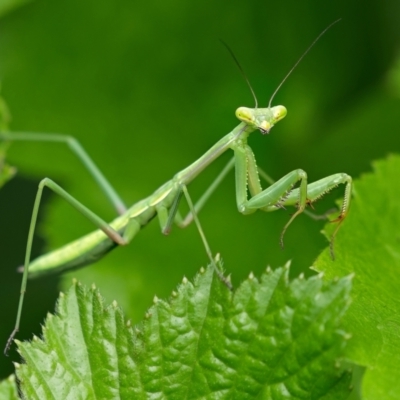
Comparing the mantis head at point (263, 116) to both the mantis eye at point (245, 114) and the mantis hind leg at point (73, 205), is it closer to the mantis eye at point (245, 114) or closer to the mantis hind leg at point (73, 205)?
the mantis eye at point (245, 114)

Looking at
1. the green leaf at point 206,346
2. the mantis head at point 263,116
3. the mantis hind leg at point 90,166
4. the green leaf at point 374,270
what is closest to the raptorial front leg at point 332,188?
the green leaf at point 374,270

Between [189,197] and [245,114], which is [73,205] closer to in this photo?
[189,197]

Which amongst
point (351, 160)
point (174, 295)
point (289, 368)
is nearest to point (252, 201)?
point (174, 295)

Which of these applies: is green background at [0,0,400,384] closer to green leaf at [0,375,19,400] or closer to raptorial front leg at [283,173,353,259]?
raptorial front leg at [283,173,353,259]

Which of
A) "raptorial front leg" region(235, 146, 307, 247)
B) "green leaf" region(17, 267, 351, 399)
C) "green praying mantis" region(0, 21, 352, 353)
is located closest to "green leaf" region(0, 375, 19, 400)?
"green leaf" region(17, 267, 351, 399)

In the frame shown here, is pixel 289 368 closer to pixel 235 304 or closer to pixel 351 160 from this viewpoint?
pixel 235 304

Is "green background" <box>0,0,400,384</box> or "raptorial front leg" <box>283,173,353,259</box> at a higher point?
"green background" <box>0,0,400,384</box>
